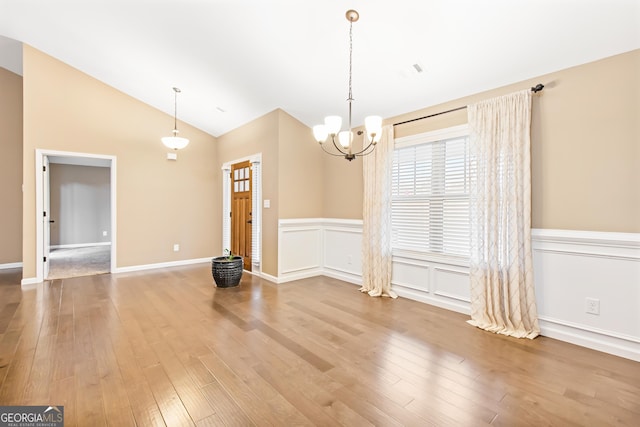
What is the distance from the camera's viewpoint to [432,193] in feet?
12.3

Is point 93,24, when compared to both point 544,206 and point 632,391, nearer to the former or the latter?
point 544,206

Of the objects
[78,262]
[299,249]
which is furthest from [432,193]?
[78,262]

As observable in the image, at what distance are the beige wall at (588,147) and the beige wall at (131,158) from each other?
5.93 m

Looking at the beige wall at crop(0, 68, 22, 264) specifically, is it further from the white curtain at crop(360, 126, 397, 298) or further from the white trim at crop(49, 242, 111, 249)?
Result: the white curtain at crop(360, 126, 397, 298)

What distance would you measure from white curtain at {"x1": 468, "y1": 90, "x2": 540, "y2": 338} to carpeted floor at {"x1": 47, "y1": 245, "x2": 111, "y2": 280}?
639cm

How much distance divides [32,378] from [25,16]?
469cm

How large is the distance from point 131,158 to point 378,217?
16.2ft

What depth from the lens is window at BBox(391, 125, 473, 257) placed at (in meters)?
3.48

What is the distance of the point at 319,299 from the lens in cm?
397

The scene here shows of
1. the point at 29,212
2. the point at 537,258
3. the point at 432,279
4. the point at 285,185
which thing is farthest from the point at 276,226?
the point at 29,212

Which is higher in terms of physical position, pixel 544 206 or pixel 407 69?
pixel 407 69

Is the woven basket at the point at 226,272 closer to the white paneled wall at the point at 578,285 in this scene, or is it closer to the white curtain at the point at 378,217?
the white curtain at the point at 378,217

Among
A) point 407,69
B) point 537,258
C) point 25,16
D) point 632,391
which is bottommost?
point 632,391

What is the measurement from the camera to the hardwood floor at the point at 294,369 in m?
1.78
